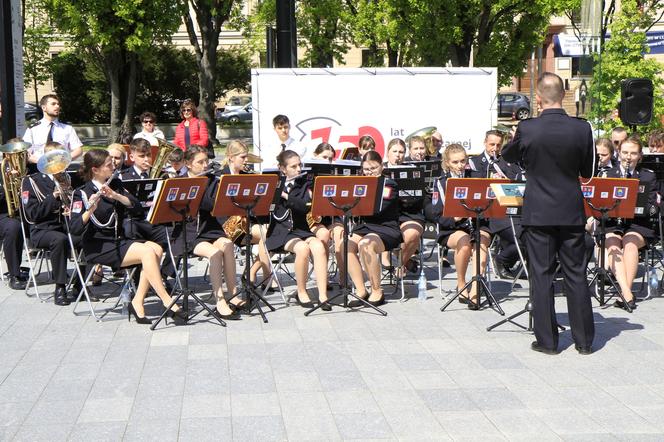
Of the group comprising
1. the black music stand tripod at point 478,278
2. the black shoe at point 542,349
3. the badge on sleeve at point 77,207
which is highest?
the badge on sleeve at point 77,207

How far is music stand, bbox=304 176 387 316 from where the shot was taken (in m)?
8.75

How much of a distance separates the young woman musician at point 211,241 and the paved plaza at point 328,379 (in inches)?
14.5

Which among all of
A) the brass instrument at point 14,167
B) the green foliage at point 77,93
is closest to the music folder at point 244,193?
the brass instrument at point 14,167

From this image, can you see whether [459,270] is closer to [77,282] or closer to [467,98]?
[77,282]

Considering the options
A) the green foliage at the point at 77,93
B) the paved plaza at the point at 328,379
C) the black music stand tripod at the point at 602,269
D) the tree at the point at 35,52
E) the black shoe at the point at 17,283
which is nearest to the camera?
the paved plaza at the point at 328,379

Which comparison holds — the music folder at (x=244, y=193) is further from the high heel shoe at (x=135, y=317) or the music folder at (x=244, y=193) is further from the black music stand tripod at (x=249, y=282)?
the high heel shoe at (x=135, y=317)

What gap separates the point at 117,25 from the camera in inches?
1221

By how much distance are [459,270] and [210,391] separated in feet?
12.6

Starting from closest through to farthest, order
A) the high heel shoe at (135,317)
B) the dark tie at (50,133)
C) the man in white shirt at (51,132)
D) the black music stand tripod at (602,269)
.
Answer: the high heel shoe at (135,317)
the black music stand tripod at (602,269)
the man in white shirt at (51,132)
the dark tie at (50,133)

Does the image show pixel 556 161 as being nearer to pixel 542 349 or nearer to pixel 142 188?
pixel 542 349

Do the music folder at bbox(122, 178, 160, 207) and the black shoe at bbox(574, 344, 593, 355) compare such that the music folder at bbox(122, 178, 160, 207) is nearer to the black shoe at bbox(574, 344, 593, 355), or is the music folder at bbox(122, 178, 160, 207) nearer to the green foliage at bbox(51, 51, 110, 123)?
the black shoe at bbox(574, 344, 593, 355)

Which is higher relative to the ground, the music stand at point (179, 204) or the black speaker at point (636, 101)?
the black speaker at point (636, 101)

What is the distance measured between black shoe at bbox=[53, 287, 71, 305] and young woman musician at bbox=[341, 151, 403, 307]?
290cm

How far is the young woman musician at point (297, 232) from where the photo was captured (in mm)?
9273
